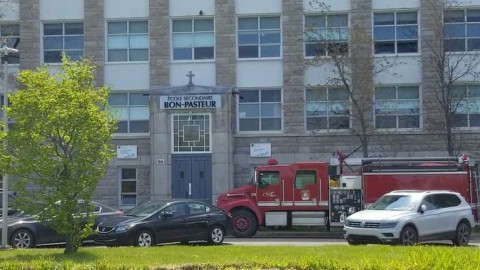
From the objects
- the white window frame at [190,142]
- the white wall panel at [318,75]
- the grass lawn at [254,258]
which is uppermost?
the white wall panel at [318,75]

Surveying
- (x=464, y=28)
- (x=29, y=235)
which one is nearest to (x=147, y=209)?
(x=29, y=235)

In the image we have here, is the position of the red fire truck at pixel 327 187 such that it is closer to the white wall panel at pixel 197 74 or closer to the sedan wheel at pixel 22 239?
the sedan wheel at pixel 22 239

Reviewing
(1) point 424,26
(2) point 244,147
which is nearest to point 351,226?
Answer: (2) point 244,147

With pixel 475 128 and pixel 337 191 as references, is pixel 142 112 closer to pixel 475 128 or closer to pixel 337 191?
pixel 337 191

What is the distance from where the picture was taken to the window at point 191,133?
101 ft

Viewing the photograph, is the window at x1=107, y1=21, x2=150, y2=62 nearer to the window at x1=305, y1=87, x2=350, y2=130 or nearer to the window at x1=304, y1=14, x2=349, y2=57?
the window at x1=304, y1=14, x2=349, y2=57

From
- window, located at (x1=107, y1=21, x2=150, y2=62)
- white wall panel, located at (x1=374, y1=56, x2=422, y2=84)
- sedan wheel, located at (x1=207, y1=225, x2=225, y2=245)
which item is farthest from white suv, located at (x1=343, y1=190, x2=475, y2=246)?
window, located at (x1=107, y1=21, x2=150, y2=62)

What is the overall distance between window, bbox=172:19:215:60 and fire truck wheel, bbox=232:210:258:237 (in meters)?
10.4

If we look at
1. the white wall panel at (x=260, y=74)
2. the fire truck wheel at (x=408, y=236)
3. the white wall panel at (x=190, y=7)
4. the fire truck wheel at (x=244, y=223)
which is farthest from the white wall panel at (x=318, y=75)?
the fire truck wheel at (x=408, y=236)

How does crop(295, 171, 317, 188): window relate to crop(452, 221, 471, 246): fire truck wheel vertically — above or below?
above

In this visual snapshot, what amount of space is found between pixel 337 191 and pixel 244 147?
8211 millimetres

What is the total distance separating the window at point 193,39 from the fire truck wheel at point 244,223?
10.4m

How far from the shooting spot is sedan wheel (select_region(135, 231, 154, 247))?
18.7 metres

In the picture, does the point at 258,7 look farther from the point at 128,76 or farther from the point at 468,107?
the point at 468,107
